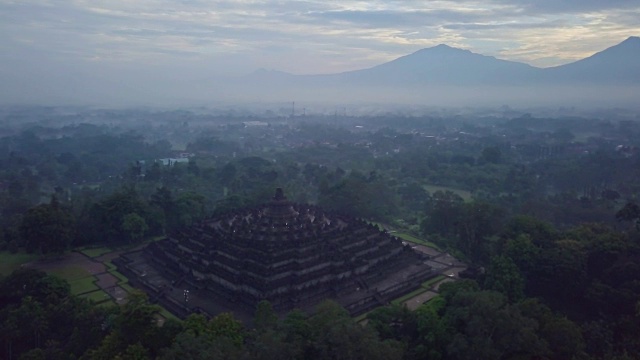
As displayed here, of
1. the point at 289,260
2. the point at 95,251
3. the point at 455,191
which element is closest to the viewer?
the point at 289,260

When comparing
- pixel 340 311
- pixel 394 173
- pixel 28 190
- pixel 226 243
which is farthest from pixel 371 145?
pixel 340 311

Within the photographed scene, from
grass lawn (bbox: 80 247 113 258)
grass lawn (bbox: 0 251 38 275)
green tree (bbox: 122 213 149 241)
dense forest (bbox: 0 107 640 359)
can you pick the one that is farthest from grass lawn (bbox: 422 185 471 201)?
grass lawn (bbox: 0 251 38 275)

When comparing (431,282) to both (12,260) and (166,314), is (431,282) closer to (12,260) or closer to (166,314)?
(166,314)

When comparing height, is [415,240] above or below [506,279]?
below

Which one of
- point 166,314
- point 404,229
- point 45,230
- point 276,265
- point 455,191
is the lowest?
point 455,191

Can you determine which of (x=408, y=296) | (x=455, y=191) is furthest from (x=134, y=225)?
(x=455, y=191)

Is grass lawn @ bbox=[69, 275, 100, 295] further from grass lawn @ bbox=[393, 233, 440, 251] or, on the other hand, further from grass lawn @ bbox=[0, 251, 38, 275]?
grass lawn @ bbox=[393, 233, 440, 251]

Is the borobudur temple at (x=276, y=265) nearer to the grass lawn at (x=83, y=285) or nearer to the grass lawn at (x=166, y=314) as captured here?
the grass lawn at (x=166, y=314)
